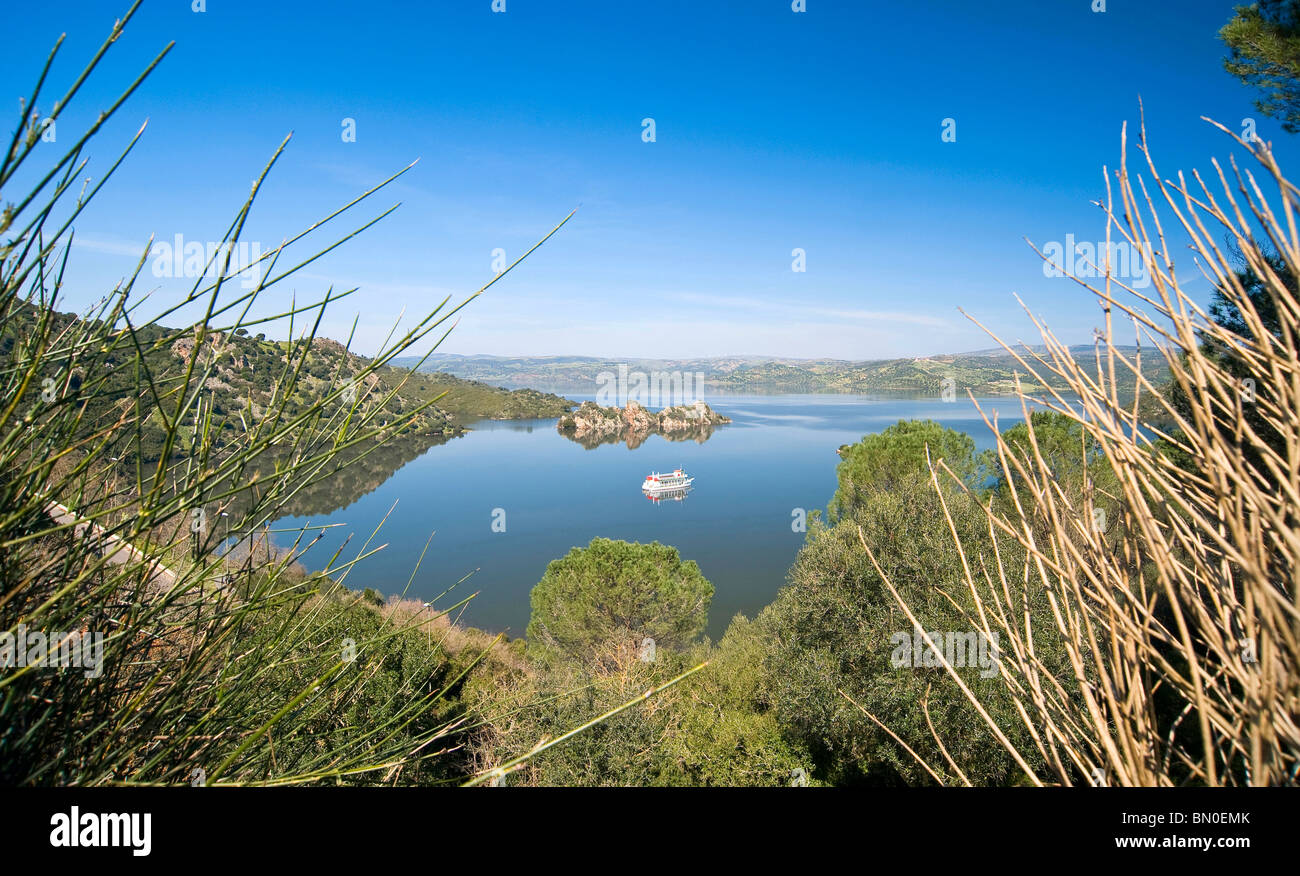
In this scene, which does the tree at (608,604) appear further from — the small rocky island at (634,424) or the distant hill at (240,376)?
the small rocky island at (634,424)

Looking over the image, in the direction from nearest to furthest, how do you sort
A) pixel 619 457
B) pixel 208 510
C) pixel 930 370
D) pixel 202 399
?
pixel 208 510 < pixel 202 399 < pixel 619 457 < pixel 930 370

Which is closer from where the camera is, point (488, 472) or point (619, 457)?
point (488, 472)

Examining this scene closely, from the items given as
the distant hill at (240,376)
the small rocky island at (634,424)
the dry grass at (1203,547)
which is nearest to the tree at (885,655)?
the dry grass at (1203,547)

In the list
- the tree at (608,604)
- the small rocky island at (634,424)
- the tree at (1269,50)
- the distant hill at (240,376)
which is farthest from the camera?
the small rocky island at (634,424)

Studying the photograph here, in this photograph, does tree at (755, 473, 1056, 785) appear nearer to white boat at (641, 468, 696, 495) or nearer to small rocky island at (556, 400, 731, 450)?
white boat at (641, 468, 696, 495)
